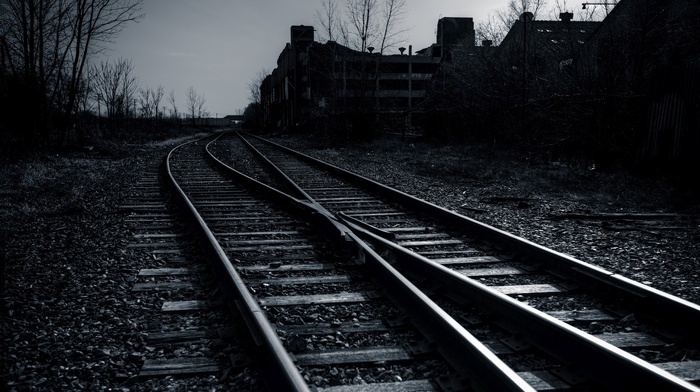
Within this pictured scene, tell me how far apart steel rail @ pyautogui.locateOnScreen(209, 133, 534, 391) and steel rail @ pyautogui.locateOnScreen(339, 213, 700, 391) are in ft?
1.51

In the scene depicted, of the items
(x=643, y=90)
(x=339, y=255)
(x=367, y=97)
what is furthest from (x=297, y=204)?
(x=367, y=97)

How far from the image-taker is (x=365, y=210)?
8023mm

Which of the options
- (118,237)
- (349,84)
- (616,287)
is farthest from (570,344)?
(349,84)

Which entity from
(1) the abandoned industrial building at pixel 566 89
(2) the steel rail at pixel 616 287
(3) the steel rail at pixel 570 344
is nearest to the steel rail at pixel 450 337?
(3) the steel rail at pixel 570 344

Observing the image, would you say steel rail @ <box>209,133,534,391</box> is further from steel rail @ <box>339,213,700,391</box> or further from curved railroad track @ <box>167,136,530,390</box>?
steel rail @ <box>339,213,700,391</box>

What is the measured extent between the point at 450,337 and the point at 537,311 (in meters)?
0.69

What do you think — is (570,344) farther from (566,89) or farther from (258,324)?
(566,89)

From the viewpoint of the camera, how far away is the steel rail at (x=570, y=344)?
2539mm

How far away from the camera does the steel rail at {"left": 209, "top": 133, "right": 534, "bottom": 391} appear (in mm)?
2553

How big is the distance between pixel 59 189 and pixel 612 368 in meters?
10.4

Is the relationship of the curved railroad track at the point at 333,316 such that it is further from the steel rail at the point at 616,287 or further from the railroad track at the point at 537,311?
the steel rail at the point at 616,287

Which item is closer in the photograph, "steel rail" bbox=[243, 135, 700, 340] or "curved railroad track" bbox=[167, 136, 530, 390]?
"curved railroad track" bbox=[167, 136, 530, 390]

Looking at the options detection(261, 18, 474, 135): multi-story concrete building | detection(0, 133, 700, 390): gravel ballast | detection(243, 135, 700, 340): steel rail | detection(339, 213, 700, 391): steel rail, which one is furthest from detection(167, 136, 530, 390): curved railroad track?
detection(261, 18, 474, 135): multi-story concrete building

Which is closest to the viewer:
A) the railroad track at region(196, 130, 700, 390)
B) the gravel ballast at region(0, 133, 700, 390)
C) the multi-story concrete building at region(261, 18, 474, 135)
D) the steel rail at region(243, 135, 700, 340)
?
the railroad track at region(196, 130, 700, 390)
